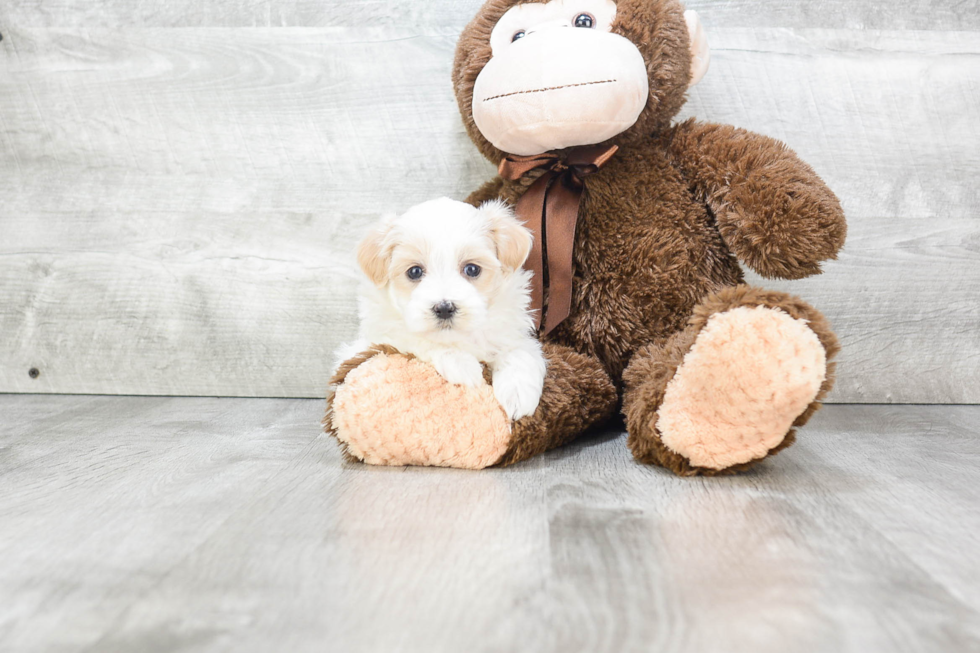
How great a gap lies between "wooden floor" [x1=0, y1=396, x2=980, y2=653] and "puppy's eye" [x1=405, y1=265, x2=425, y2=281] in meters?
0.25

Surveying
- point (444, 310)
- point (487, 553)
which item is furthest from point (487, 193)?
point (487, 553)

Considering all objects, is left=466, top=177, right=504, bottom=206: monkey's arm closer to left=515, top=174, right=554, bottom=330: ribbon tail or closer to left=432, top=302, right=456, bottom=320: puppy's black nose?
left=515, top=174, right=554, bottom=330: ribbon tail

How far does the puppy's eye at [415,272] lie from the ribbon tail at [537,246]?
0.20 metres

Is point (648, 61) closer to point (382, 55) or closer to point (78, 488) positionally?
point (382, 55)

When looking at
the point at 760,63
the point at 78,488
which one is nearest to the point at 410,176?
the point at 760,63

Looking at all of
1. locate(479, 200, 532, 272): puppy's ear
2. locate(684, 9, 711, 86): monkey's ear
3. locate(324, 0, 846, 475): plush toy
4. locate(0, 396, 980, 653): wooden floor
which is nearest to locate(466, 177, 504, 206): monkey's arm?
locate(324, 0, 846, 475): plush toy

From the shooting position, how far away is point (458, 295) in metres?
0.91

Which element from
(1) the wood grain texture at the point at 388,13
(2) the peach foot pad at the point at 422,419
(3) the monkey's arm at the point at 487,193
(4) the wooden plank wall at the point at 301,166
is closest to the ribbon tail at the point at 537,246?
(3) the monkey's arm at the point at 487,193

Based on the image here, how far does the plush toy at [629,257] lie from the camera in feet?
2.81

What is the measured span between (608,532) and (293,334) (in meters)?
0.95

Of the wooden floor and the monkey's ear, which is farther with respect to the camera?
the monkey's ear

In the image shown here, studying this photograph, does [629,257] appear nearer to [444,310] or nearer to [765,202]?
[765,202]

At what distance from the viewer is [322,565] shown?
0.62m

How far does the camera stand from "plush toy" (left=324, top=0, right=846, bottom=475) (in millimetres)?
855
